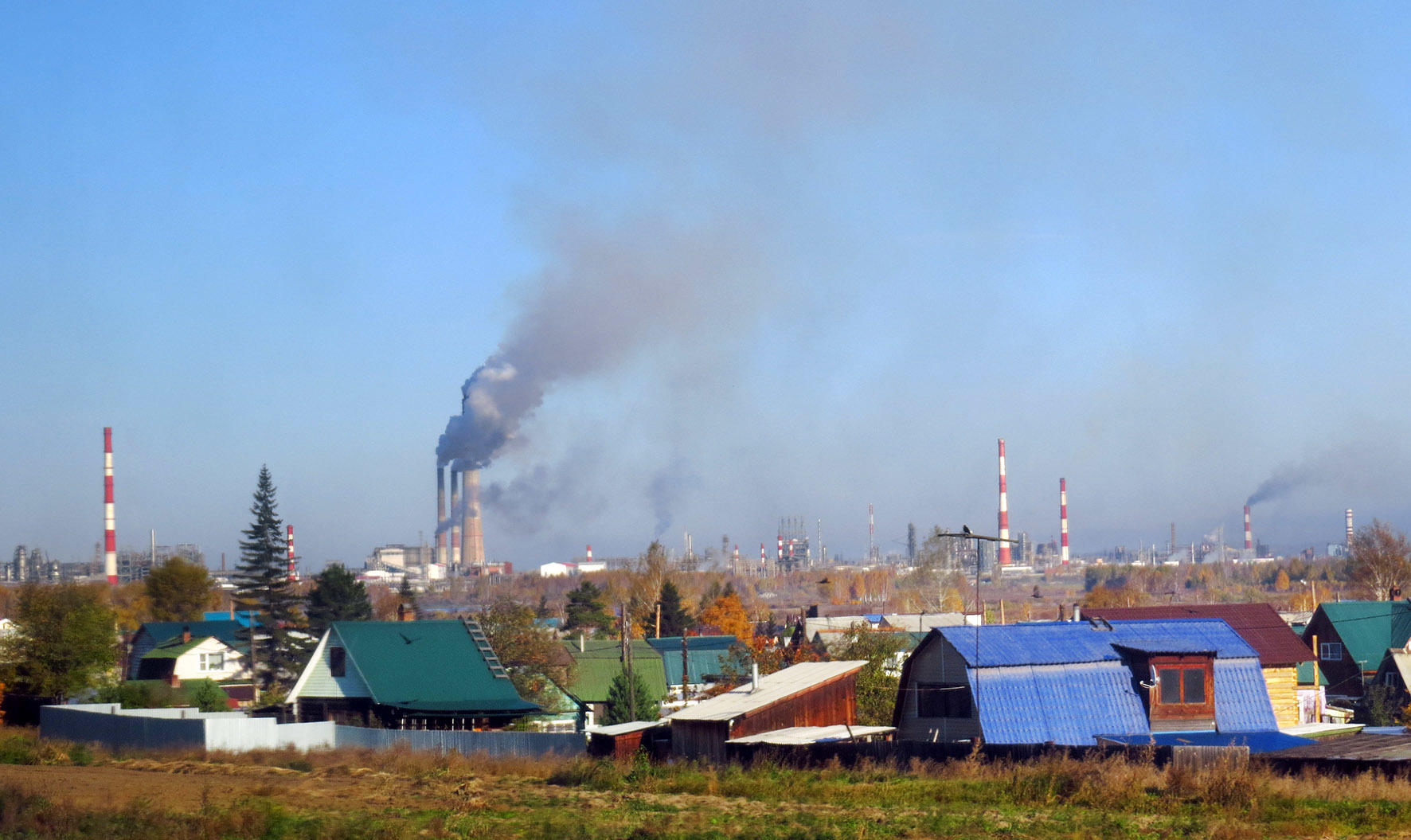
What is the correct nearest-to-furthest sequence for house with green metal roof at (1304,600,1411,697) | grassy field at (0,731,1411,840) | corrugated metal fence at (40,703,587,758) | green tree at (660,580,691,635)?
grassy field at (0,731,1411,840) → corrugated metal fence at (40,703,587,758) → house with green metal roof at (1304,600,1411,697) → green tree at (660,580,691,635)

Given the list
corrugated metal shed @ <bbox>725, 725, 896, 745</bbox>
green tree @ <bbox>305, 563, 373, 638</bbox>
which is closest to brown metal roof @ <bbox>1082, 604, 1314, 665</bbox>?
corrugated metal shed @ <bbox>725, 725, 896, 745</bbox>

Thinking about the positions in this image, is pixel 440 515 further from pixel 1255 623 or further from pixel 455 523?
pixel 1255 623

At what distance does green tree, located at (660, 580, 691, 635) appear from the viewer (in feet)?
279

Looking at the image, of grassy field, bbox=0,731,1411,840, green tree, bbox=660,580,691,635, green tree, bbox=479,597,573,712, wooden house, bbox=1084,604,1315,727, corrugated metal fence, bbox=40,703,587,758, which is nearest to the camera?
grassy field, bbox=0,731,1411,840

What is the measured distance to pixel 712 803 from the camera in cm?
2469

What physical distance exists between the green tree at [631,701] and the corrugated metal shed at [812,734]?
28.4 feet

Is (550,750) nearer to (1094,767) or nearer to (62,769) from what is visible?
(62,769)

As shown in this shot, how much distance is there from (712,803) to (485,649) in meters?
22.1

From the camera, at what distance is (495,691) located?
141ft

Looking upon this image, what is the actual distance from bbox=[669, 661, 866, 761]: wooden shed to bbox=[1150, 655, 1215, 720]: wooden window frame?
297 inches

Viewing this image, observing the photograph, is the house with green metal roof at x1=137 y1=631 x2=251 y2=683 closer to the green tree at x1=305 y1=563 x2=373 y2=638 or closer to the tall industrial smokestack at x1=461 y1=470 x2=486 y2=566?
the green tree at x1=305 y1=563 x2=373 y2=638

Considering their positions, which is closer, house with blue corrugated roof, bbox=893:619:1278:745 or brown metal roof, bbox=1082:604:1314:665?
house with blue corrugated roof, bbox=893:619:1278:745

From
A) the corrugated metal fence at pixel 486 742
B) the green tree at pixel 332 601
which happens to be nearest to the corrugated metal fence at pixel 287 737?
the corrugated metal fence at pixel 486 742

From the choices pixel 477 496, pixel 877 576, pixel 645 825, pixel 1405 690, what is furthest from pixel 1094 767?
pixel 877 576
